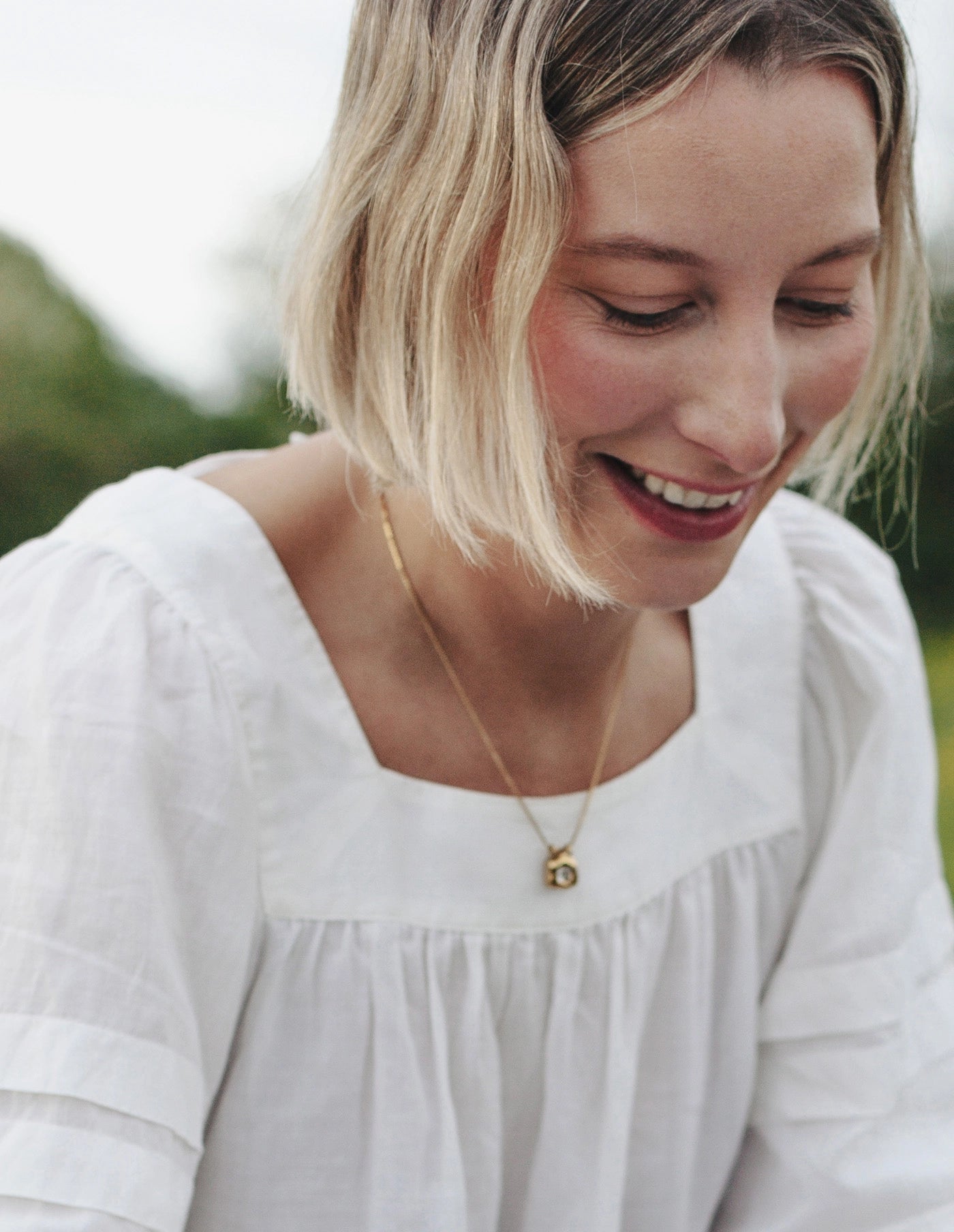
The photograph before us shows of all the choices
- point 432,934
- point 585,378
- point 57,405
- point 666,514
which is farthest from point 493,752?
point 57,405

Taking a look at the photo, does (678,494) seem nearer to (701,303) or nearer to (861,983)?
(701,303)

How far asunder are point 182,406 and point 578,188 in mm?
1982

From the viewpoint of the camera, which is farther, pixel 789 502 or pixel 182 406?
pixel 182 406

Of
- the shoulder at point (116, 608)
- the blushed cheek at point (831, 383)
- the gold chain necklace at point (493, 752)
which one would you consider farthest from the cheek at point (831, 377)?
the shoulder at point (116, 608)

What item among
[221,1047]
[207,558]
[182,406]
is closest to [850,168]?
[207,558]

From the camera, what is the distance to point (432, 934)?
3.97 ft

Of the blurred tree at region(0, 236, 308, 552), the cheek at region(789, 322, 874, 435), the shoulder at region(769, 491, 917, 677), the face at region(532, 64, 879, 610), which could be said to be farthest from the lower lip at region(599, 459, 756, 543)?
the blurred tree at region(0, 236, 308, 552)

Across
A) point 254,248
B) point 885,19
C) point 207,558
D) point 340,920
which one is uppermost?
point 885,19

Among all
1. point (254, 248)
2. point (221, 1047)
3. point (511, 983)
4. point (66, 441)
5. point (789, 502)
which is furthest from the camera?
point (66, 441)

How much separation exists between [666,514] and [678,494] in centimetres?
2

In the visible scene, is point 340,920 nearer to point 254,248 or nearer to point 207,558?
point 207,558

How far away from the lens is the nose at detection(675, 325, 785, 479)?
3.27 feet

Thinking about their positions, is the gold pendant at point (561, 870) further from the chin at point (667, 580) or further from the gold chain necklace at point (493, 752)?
the chin at point (667, 580)

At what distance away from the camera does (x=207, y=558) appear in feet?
3.85
